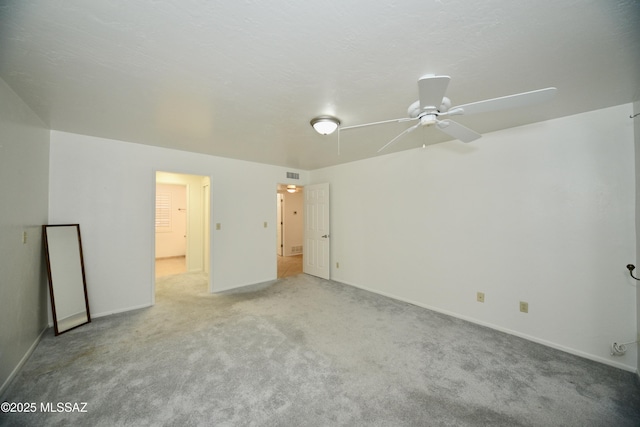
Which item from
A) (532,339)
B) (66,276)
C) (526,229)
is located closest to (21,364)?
(66,276)

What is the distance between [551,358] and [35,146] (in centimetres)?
563

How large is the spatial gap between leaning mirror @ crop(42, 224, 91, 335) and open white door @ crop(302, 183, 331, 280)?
356cm

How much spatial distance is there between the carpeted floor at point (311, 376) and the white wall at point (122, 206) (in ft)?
1.71

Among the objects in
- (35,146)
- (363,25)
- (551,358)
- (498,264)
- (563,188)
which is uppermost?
(363,25)

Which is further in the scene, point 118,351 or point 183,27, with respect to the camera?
point 118,351

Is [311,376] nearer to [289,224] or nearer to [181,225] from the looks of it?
[289,224]

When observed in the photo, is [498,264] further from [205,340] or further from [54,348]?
[54,348]

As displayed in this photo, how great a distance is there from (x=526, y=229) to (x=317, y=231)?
341cm

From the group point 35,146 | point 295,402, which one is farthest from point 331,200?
point 35,146

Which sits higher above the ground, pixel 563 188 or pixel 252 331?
pixel 563 188

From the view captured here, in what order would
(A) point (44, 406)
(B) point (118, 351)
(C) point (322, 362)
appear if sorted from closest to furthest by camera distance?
(A) point (44, 406), (C) point (322, 362), (B) point (118, 351)

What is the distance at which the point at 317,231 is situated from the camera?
5.01 meters

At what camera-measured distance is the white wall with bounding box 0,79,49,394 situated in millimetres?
1806

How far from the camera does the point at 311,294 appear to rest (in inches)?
156
